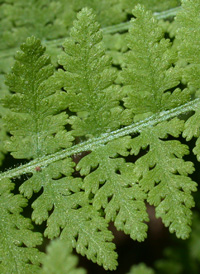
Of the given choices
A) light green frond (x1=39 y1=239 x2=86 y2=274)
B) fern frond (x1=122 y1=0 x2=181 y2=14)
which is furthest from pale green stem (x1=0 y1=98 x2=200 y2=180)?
fern frond (x1=122 y1=0 x2=181 y2=14)

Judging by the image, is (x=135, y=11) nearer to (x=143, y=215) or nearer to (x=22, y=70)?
(x=22, y=70)

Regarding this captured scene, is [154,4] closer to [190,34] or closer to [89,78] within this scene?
[190,34]

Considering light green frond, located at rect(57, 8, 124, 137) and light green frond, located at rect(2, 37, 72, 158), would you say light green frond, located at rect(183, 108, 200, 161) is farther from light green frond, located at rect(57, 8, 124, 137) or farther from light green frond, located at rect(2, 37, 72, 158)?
light green frond, located at rect(2, 37, 72, 158)

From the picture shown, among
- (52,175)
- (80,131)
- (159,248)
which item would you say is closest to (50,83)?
(80,131)

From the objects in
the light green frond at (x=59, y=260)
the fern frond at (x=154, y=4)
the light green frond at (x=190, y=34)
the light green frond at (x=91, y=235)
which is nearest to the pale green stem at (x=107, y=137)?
the light green frond at (x=190, y=34)

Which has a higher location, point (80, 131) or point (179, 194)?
point (80, 131)
